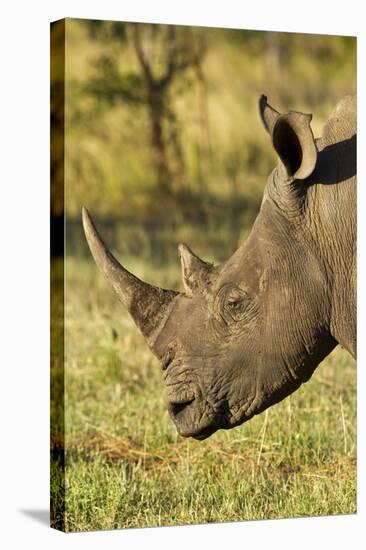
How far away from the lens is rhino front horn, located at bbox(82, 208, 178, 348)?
6305mm

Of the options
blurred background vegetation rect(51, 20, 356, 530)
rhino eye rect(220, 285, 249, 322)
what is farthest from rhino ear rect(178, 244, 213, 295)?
blurred background vegetation rect(51, 20, 356, 530)

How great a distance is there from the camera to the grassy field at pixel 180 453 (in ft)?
23.2

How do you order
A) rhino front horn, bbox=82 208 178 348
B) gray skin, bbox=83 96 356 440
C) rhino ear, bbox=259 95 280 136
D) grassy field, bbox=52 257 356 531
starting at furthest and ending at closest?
grassy field, bbox=52 257 356 531 < rhino ear, bbox=259 95 280 136 < rhino front horn, bbox=82 208 178 348 < gray skin, bbox=83 96 356 440

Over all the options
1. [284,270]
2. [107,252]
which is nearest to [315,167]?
[284,270]

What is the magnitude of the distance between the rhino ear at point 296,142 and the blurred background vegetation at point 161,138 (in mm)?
5141

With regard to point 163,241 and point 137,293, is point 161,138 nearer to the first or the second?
point 163,241

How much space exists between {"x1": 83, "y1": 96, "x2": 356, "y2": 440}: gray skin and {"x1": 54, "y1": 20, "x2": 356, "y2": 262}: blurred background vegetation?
4981mm

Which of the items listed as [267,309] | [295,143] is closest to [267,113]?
[295,143]

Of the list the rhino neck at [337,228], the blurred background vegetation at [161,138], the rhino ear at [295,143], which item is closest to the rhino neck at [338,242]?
the rhino neck at [337,228]

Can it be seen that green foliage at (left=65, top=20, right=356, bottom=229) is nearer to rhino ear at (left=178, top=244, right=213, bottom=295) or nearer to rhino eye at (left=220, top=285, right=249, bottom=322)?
rhino ear at (left=178, top=244, right=213, bottom=295)

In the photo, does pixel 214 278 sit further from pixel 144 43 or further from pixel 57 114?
pixel 144 43

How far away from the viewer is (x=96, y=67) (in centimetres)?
1206

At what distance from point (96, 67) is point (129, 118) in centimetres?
57

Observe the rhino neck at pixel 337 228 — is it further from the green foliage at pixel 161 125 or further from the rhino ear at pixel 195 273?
the green foliage at pixel 161 125
